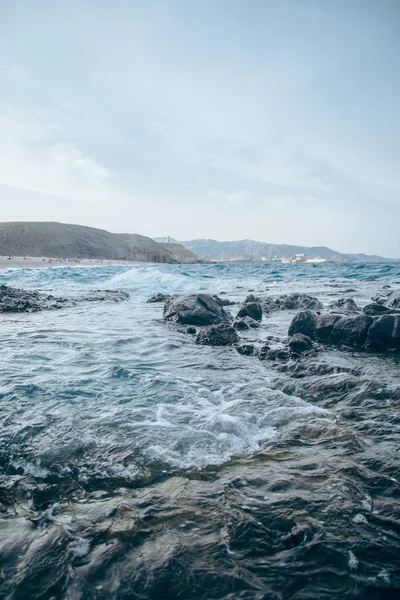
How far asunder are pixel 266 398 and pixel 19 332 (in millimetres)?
6362

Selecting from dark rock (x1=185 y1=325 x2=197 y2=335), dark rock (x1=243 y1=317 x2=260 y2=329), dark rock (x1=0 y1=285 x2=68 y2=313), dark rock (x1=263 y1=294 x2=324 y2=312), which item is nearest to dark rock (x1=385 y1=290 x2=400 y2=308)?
dark rock (x1=263 y1=294 x2=324 y2=312)

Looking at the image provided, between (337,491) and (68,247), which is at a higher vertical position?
(68,247)

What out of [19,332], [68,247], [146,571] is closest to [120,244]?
[68,247]

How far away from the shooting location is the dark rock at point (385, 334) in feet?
21.1

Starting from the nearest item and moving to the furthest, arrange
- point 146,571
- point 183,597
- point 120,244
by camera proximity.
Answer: point 183,597 < point 146,571 < point 120,244

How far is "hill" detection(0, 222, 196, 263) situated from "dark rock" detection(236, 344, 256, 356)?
85.9 m

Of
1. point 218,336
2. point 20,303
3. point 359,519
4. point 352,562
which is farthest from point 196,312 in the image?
point 352,562

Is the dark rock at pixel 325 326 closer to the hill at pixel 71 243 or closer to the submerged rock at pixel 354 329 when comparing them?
the submerged rock at pixel 354 329

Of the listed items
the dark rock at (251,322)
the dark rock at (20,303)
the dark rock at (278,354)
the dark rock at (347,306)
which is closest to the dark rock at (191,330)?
the dark rock at (251,322)

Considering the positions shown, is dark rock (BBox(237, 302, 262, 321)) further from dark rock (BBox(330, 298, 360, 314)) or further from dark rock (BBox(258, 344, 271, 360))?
dark rock (BBox(258, 344, 271, 360))

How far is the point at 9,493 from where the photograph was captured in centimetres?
247

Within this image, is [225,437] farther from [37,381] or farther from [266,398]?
[37,381]

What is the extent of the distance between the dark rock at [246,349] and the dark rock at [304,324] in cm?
153

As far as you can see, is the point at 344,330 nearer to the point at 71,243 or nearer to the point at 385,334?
the point at 385,334
